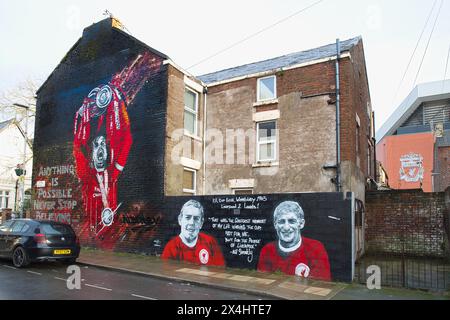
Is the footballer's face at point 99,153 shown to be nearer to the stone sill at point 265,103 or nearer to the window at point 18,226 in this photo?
the window at point 18,226

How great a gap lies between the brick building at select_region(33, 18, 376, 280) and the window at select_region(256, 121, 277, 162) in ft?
0.15

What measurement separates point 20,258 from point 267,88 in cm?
1105

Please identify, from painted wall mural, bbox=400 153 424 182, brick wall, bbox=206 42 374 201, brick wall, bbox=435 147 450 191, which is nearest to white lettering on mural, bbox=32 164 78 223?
brick wall, bbox=206 42 374 201

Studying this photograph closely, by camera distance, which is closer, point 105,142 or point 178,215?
point 178,215

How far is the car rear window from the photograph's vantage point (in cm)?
1151

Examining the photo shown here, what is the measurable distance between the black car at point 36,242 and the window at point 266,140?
25.7 feet

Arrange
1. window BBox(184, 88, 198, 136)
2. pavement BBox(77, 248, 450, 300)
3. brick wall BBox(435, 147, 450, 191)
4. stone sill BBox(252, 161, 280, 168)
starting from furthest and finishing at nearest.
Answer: brick wall BBox(435, 147, 450, 191), window BBox(184, 88, 198, 136), stone sill BBox(252, 161, 280, 168), pavement BBox(77, 248, 450, 300)

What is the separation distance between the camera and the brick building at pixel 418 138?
43.8 m

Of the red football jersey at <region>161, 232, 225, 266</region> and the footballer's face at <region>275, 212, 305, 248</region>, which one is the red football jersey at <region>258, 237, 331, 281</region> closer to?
the footballer's face at <region>275, 212, 305, 248</region>

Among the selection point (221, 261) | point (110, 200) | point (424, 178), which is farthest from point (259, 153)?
point (424, 178)

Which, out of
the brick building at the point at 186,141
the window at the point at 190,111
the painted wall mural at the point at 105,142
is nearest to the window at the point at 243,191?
the brick building at the point at 186,141

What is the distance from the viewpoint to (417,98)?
48.1 metres

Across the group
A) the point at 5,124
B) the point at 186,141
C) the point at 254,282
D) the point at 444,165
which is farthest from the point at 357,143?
the point at 5,124

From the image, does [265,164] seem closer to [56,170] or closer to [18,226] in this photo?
[18,226]
